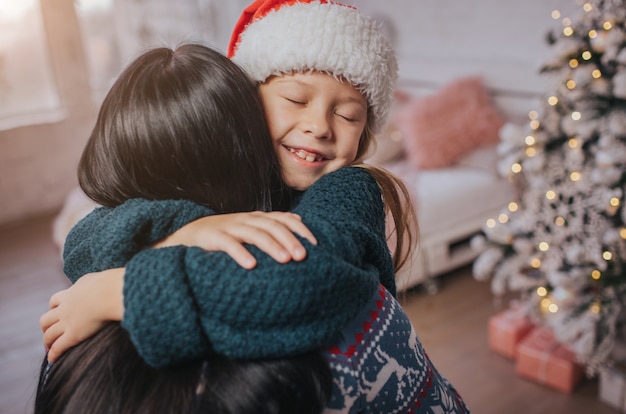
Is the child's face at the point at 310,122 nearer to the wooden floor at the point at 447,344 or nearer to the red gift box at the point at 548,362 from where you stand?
the wooden floor at the point at 447,344

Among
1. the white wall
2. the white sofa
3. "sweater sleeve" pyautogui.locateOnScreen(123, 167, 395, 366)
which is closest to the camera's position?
"sweater sleeve" pyautogui.locateOnScreen(123, 167, 395, 366)

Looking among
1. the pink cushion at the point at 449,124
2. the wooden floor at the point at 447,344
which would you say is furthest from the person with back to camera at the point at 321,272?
the pink cushion at the point at 449,124

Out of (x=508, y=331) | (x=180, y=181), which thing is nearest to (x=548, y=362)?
(x=508, y=331)

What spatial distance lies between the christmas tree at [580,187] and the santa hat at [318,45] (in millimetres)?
1230

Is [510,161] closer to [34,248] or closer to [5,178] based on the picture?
[34,248]

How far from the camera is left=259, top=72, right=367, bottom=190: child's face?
921mm

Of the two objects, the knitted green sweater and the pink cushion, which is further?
the pink cushion

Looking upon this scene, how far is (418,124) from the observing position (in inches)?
126

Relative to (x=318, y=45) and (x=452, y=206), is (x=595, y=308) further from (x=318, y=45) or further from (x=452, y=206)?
(x=318, y=45)

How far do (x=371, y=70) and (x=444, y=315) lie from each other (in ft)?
6.48

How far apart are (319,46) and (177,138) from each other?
33cm

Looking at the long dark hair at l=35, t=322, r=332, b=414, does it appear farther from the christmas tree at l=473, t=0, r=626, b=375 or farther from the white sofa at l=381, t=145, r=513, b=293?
the white sofa at l=381, t=145, r=513, b=293

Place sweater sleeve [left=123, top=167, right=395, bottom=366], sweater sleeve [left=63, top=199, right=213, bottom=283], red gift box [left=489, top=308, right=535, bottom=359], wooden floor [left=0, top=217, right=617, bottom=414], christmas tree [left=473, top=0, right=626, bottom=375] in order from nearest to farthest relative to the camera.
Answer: sweater sleeve [left=123, top=167, right=395, bottom=366] → sweater sleeve [left=63, top=199, right=213, bottom=283] → christmas tree [left=473, top=0, right=626, bottom=375] → wooden floor [left=0, top=217, right=617, bottom=414] → red gift box [left=489, top=308, right=535, bottom=359]

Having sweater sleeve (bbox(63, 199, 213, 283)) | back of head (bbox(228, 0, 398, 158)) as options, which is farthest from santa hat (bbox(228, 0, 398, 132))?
sweater sleeve (bbox(63, 199, 213, 283))
